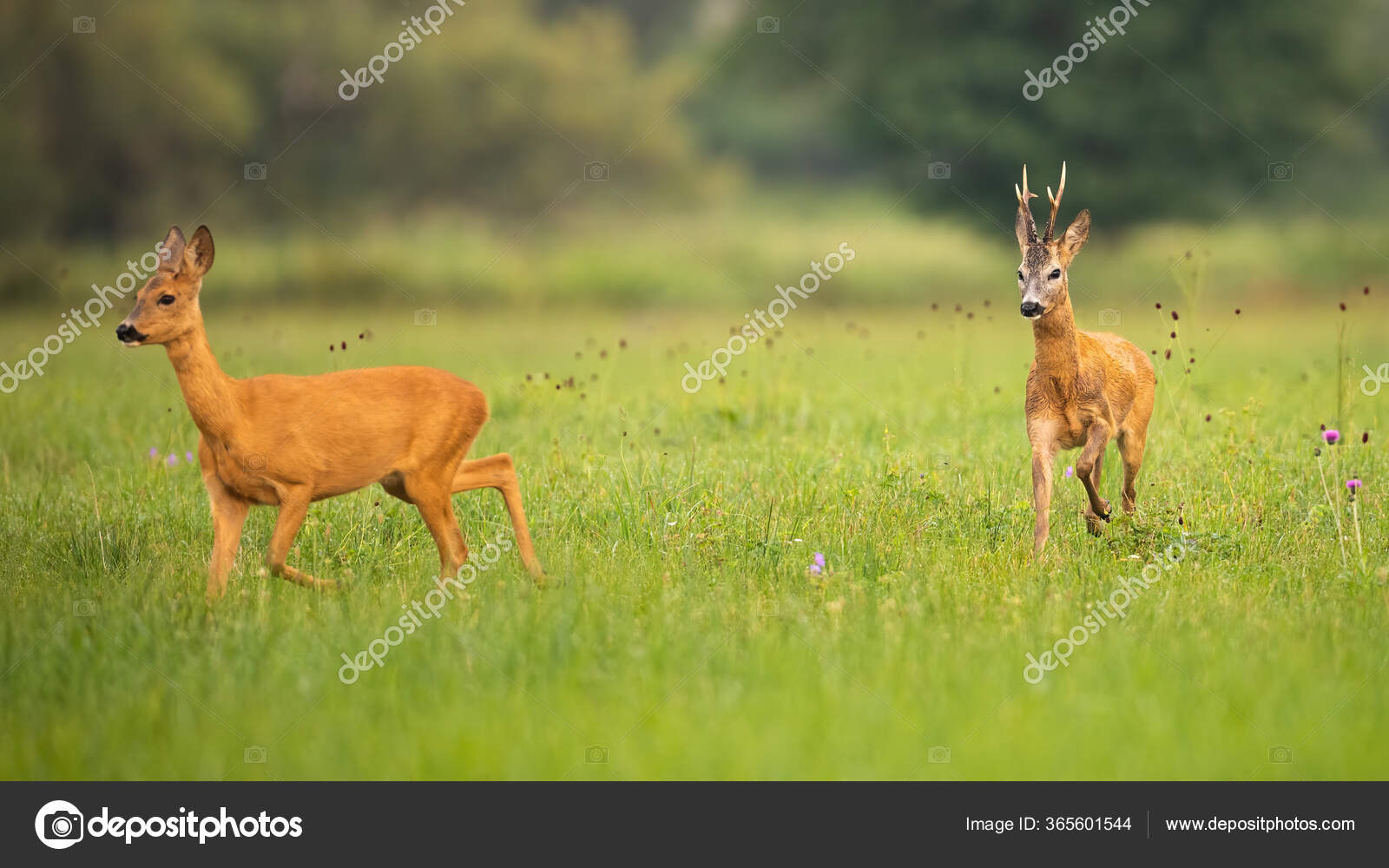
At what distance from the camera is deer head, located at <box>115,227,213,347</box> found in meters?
5.85

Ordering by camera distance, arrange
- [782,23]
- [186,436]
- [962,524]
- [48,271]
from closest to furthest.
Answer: [962,524], [186,436], [48,271], [782,23]

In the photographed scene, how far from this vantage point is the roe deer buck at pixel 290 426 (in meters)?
6.01

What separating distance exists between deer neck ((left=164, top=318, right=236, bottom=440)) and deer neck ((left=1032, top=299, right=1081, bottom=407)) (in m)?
4.14

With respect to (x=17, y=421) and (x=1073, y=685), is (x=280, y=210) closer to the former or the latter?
(x=17, y=421)

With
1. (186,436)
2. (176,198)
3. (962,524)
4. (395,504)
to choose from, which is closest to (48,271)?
(176,198)

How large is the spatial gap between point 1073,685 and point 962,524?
92.2 inches

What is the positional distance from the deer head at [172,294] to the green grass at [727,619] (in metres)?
1.25

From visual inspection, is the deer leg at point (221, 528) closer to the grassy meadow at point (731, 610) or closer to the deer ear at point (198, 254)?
the grassy meadow at point (731, 610)

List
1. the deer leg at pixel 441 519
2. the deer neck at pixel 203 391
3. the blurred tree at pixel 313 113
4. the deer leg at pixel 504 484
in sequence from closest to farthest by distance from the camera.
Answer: the deer neck at pixel 203 391 < the deer leg at pixel 441 519 < the deer leg at pixel 504 484 < the blurred tree at pixel 313 113

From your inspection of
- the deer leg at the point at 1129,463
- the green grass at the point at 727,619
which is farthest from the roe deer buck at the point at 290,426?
the deer leg at the point at 1129,463

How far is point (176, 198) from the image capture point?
26703 millimetres

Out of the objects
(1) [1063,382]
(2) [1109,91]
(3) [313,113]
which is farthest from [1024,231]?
(3) [313,113]

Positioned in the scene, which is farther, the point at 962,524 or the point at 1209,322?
the point at 1209,322

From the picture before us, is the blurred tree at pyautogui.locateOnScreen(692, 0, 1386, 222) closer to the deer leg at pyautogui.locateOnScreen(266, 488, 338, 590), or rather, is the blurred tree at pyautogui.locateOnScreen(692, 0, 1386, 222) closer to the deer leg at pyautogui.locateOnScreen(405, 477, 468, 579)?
the deer leg at pyautogui.locateOnScreen(405, 477, 468, 579)
